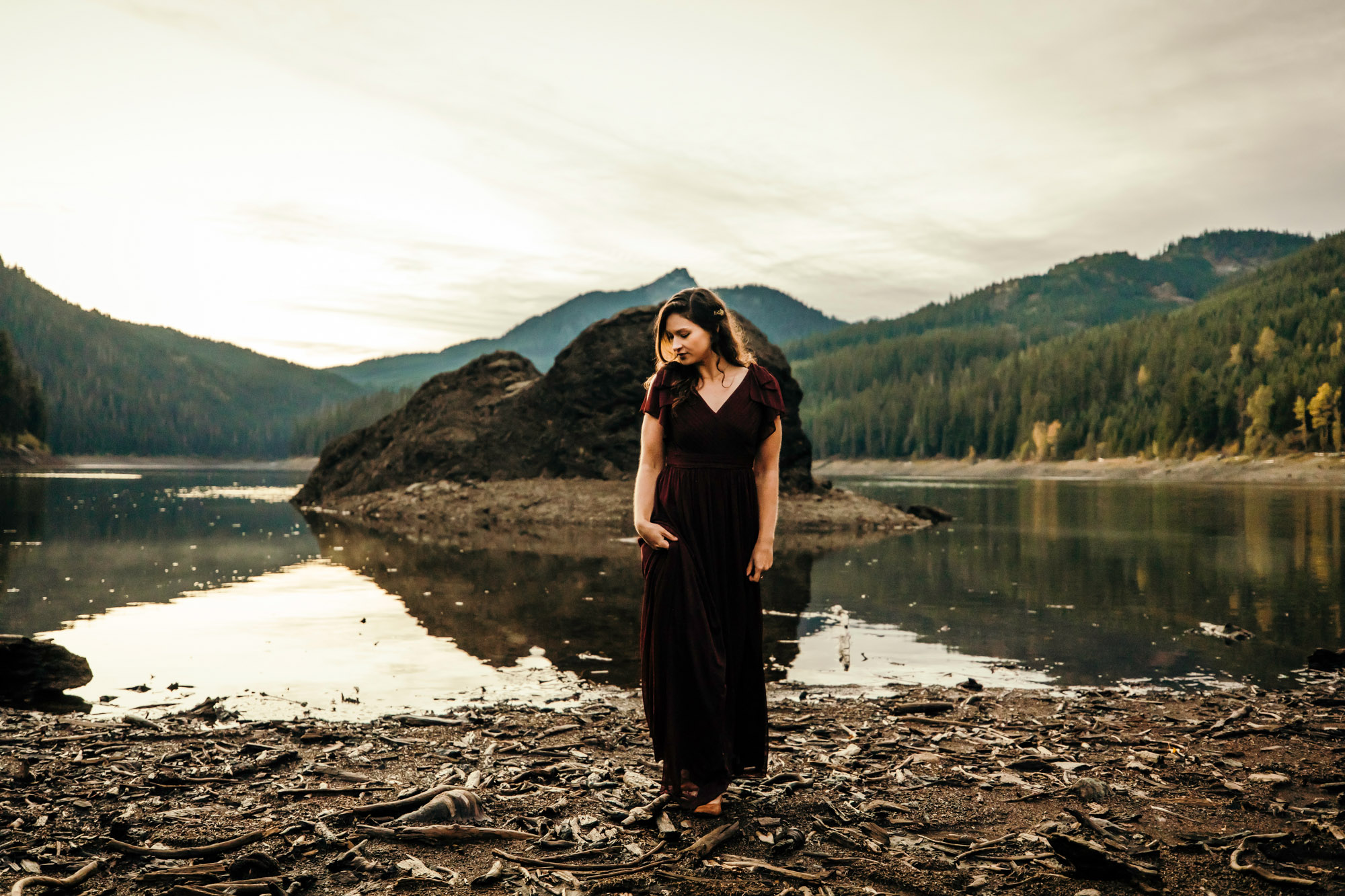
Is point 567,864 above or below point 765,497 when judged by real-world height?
below

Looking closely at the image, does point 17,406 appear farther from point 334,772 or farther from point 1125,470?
point 1125,470

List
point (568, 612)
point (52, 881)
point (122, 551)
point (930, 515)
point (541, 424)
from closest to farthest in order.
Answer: point (52, 881)
point (568, 612)
point (122, 551)
point (930, 515)
point (541, 424)

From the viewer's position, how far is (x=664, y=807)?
550 cm

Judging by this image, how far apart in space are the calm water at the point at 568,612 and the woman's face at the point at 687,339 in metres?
4.69

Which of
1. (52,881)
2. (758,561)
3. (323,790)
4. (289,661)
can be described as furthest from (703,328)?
(289,661)

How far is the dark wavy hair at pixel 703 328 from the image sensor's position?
5801 millimetres

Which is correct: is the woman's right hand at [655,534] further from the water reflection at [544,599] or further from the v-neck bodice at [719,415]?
the water reflection at [544,599]

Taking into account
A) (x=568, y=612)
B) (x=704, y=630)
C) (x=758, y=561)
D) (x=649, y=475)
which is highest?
(x=649, y=475)

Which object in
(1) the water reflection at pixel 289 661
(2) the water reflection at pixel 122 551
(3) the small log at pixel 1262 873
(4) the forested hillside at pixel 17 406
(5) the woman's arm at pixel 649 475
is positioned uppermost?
(4) the forested hillside at pixel 17 406

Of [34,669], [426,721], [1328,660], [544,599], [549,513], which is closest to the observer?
[426,721]

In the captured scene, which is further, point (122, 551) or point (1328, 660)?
point (122, 551)

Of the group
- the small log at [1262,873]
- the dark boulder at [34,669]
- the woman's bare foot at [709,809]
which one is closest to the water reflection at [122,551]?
the dark boulder at [34,669]

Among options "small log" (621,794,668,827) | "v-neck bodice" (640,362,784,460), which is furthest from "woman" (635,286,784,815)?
"small log" (621,794,668,827)

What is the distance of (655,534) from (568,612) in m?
9.30
